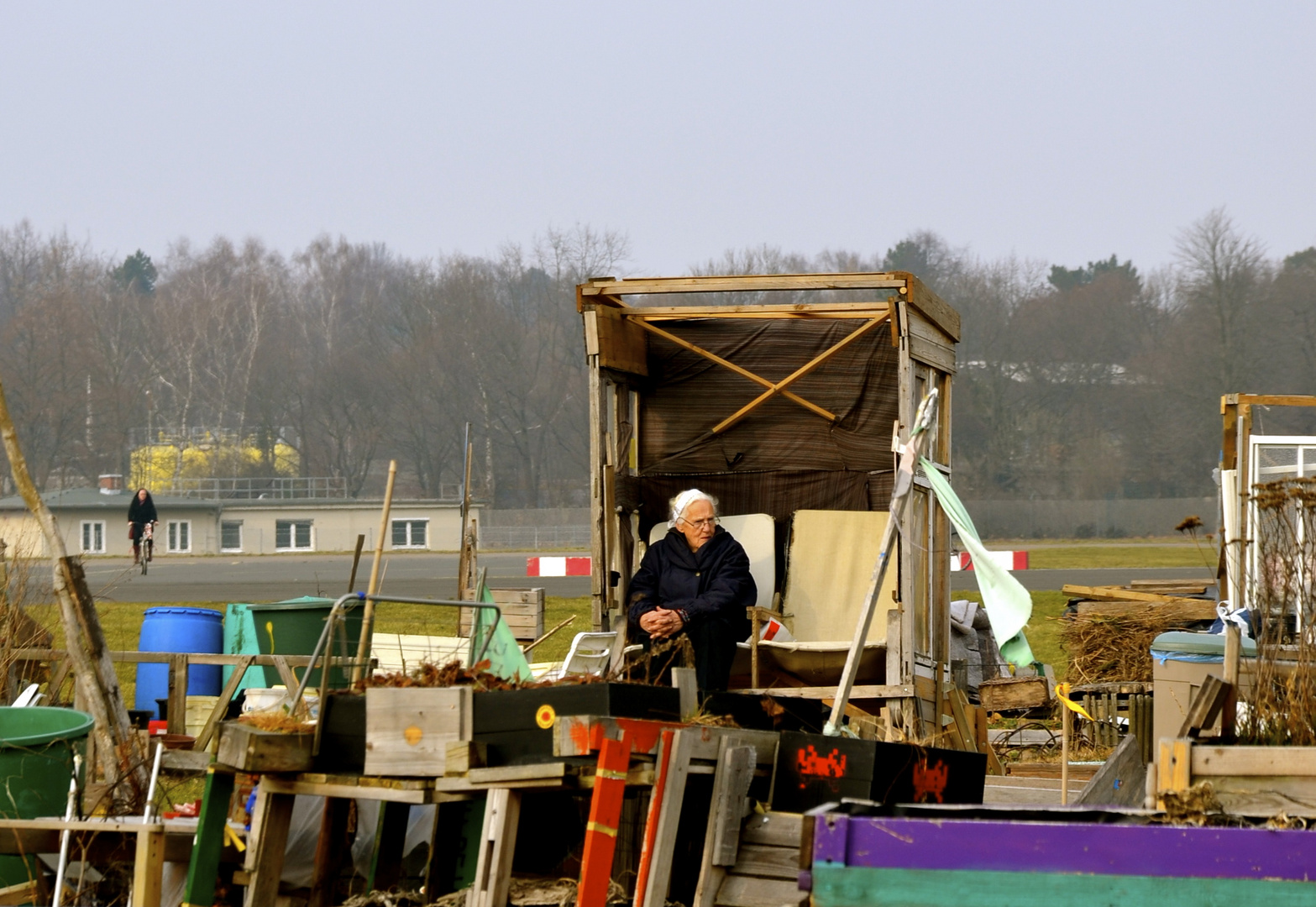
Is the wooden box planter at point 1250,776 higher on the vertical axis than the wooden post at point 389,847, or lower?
higher

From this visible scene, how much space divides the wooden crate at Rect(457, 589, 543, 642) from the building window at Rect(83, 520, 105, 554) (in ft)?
140

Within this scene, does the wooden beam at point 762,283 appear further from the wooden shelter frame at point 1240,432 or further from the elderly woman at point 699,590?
the wooden shelter frame at point 1240,432

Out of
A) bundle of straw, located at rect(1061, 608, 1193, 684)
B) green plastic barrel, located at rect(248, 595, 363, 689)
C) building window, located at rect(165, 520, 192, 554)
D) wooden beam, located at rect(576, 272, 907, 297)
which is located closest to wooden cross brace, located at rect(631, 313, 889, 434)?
wooden beam, located at rect(576, 272, 907, 297)

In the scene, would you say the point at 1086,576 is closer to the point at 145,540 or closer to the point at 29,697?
the point at 145,540

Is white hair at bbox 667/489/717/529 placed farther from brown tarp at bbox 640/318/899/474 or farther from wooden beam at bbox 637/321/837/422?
brown tarp at bbox 640/318/899/474

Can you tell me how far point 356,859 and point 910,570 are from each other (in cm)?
394

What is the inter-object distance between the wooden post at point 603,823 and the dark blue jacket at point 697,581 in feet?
11.2

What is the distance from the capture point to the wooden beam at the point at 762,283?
330 inches

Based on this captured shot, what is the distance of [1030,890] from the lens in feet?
11.3

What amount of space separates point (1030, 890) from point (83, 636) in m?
4.42

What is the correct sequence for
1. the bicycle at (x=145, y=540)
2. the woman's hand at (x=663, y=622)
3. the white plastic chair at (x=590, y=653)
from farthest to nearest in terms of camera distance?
the bicycle at (x=145, y=540), the white plastic chair at (x=590, y=653), the woman's hand at (x=663, y=622)

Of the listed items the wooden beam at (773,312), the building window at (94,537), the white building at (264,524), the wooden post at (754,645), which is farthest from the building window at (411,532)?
the wooden post at (754,645)

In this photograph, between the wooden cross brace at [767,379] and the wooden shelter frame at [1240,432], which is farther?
the wooden cross brace at [767,379]

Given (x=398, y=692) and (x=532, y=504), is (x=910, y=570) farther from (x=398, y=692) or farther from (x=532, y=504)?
(x=532, y=504)
